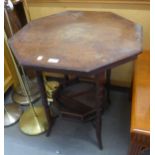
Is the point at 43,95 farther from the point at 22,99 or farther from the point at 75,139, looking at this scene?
the point at 22,99

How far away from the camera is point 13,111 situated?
5.91 ft

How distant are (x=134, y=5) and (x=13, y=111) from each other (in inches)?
54.3

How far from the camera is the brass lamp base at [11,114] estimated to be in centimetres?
173

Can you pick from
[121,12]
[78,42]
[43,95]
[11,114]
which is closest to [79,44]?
[78,42]

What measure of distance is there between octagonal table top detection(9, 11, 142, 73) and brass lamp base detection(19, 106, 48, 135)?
731 millimetres

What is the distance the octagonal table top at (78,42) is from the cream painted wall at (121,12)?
0.45ft

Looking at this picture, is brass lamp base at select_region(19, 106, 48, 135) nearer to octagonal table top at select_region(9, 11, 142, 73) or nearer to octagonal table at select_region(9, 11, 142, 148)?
octagonal table at select_region(9, 11, 142, 148)

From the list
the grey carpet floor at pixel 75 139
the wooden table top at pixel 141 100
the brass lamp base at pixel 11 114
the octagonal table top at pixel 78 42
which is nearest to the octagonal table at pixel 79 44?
the octagonal table top at pixel 78 42

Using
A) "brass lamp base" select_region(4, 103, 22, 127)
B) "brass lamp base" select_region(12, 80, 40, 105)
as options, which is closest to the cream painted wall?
"brass lamp base" select_region(12, 80, 40, 105)

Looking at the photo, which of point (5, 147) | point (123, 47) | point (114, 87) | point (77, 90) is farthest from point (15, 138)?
point (123, 47)

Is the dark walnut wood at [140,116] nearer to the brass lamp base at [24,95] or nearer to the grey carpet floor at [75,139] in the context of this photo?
the grey carpet floor at [75,139]

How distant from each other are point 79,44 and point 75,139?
2.59ft

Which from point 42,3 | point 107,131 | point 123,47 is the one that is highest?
point 42,3

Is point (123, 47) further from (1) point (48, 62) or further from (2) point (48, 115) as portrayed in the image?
(2) point (48, 115)
